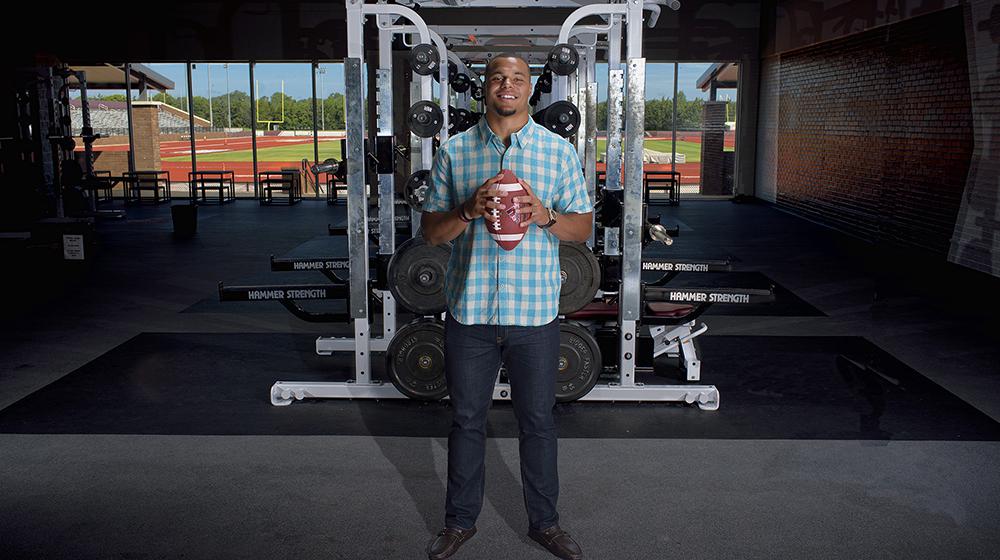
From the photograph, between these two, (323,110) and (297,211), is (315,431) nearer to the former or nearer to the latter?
(297,211)

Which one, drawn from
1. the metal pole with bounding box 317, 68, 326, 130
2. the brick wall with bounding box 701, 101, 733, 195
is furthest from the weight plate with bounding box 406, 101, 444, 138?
the brick wall with bounding box 701, 101, 733, 195

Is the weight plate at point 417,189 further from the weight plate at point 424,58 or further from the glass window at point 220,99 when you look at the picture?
the glass window at point 220,99

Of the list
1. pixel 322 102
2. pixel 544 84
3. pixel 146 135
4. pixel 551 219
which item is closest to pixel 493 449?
pixel 551 219

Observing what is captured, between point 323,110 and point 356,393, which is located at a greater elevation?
point 323,110

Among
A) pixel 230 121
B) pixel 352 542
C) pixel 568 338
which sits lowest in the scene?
pixel 352 542

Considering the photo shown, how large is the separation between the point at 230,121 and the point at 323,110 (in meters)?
2.09

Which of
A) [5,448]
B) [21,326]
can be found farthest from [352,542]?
[21,326]

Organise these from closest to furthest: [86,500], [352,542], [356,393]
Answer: [352,542]
[86,500]
[356,393]

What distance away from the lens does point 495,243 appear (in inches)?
93.6

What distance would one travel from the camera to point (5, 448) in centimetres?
342

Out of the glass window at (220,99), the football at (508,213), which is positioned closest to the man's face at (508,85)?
the football at (508,213)

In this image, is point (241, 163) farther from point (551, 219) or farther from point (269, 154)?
point (551, 219)

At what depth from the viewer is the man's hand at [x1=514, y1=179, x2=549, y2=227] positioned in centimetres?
218

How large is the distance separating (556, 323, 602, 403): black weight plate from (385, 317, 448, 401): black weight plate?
527 mm
